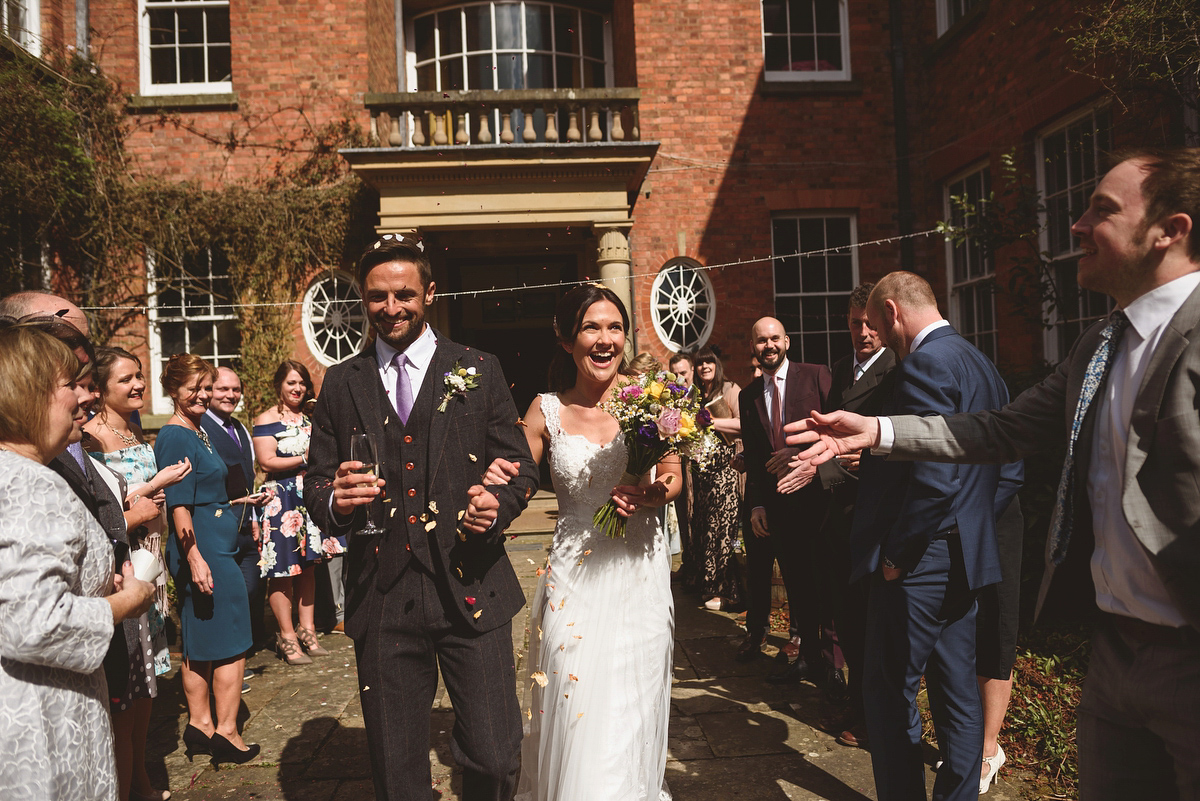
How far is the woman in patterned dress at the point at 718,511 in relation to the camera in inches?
264

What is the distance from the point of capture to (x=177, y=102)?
34.1ft

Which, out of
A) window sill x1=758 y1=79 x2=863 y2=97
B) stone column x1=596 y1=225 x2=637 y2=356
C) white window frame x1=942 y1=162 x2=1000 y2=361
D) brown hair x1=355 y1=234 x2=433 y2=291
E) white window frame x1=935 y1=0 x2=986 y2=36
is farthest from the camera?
window sill x1=758 y1=79 x2=863 y2=97

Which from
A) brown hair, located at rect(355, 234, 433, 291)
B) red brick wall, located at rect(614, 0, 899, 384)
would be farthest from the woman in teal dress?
red brick wall, located at rect(614, 0, 899, 384)

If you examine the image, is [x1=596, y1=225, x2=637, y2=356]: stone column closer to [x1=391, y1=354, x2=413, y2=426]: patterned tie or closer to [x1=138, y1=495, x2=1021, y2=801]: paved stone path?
[x1=138, y1=495, x2=1021, y2=801]: paved stone path

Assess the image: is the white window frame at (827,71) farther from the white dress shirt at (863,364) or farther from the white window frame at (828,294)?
the white dress shirt at (863,364)

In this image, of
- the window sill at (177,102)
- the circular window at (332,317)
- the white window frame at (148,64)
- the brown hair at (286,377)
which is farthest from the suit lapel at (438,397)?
the white window frame at (148,64)

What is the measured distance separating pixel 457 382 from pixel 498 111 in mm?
7862

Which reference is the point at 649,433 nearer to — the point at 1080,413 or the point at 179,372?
the point at 1080,413

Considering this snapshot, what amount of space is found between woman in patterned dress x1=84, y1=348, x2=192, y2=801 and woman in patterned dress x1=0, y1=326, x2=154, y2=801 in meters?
1.04

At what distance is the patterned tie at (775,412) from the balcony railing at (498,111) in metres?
5.52

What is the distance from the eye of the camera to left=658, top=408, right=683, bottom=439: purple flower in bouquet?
→ 114 inches

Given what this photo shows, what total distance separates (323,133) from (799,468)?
32.8ft

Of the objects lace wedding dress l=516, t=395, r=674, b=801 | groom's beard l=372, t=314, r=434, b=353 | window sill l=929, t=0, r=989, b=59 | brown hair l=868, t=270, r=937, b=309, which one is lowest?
lace wedding dress l=516, t=395, r=674, b=801

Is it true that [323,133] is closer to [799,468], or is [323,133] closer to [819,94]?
[819,94]
